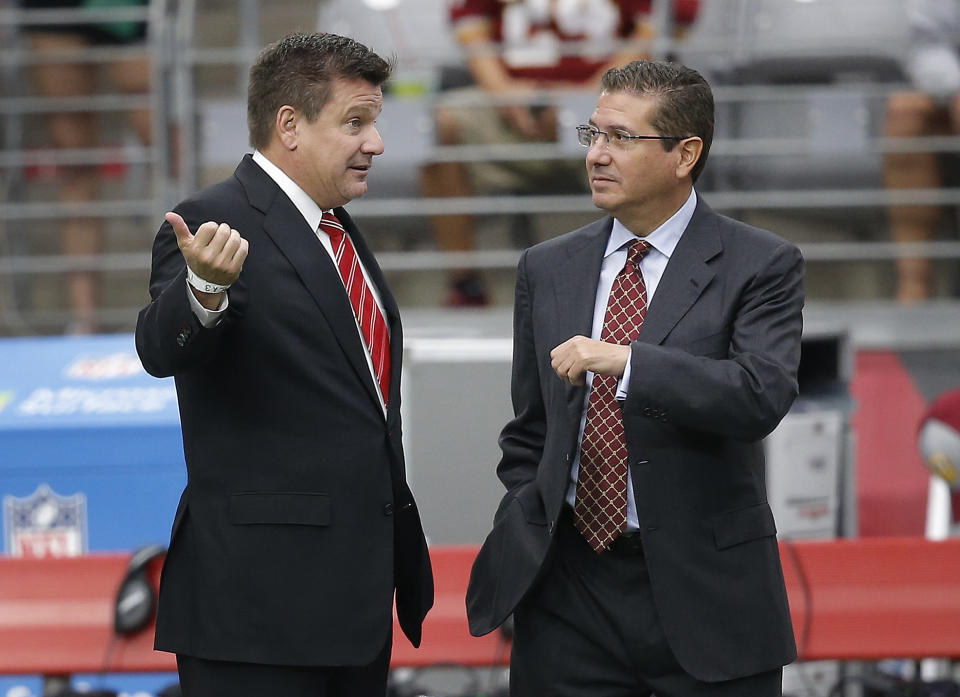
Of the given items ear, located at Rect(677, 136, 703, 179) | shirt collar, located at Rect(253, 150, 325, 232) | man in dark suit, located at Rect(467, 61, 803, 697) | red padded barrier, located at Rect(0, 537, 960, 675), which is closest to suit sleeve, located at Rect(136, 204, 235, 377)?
shirt collar, located at Rect(253, 150, 325, 232)

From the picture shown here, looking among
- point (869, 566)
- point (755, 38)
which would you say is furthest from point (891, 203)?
point (869, 566)

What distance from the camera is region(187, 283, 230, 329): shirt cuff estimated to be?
2.40m

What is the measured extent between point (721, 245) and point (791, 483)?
261cm

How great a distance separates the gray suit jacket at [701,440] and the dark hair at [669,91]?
20 centimetres

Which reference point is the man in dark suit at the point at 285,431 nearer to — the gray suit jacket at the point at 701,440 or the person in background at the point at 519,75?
the gray suit jacket at the point at 701,440

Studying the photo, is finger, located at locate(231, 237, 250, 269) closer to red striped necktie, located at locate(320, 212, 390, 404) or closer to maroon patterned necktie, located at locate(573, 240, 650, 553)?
red striped necktie, located at locate(320, 212, 390, 404)

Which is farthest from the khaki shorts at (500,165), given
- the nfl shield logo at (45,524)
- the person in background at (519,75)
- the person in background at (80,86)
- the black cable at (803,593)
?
the black cable at (803,593)

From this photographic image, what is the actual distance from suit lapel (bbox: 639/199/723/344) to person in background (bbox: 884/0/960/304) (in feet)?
14.6

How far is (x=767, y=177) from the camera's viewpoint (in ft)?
24.1

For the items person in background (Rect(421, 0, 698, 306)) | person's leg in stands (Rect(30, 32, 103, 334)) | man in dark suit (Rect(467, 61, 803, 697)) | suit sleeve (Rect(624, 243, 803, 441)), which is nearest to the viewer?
suit sleeve (Rect(624, 243, 803, 441))

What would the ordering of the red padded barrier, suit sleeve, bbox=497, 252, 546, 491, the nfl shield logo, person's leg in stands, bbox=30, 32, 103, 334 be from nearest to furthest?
suit sleeve, bbox=497, 252, 546, 491
the red padded barrier
the nfl shield logo
person's leg in stands, bbox=30, 32, 103, 334

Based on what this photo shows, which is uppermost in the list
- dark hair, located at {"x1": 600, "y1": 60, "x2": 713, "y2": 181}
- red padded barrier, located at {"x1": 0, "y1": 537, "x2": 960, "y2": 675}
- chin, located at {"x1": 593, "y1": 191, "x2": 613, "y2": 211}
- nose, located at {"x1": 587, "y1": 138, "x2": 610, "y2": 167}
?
dark hair, located at {"x1": 600, "y1": 60, "x2": 713, "y2": 181}

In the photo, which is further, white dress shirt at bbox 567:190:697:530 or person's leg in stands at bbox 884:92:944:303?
person's leg in stands at bbox 884:92:944:303

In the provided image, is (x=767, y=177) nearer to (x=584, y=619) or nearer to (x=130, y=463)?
(x=130, y=463)
